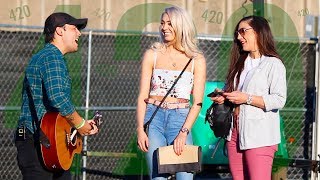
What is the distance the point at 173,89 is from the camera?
19.9ft

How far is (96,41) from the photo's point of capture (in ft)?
32.2

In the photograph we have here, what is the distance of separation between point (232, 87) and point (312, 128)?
4087 mm

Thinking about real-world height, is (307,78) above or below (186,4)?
below

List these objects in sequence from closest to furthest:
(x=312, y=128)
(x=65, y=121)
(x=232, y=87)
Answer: (x=65, y=121)
(x=232, y=87)
(x=312, y=128)

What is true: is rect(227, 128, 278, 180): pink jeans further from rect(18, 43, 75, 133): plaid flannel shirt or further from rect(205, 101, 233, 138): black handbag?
rect(18, 43, 75, 133): plaid flannel shirt

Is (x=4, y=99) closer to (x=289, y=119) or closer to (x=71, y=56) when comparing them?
(x=71, y=56)

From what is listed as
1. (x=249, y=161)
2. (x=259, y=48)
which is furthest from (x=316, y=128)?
(x=249, y=161)

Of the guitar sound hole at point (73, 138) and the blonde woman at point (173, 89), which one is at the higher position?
the blonde woman at point (173, 89)

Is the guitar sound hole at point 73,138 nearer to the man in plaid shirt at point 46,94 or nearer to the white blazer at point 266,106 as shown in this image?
the man in plaid shirt at point 46,94

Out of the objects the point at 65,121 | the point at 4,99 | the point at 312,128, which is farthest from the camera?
the point at 312,128

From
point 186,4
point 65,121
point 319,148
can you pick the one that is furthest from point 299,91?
point 65,121

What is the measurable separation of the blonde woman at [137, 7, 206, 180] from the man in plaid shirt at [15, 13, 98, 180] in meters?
0.46

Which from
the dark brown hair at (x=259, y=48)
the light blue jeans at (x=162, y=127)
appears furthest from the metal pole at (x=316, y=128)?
the light blue jeans at (x=162, y=127)

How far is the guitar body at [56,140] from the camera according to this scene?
5684 millimetres
